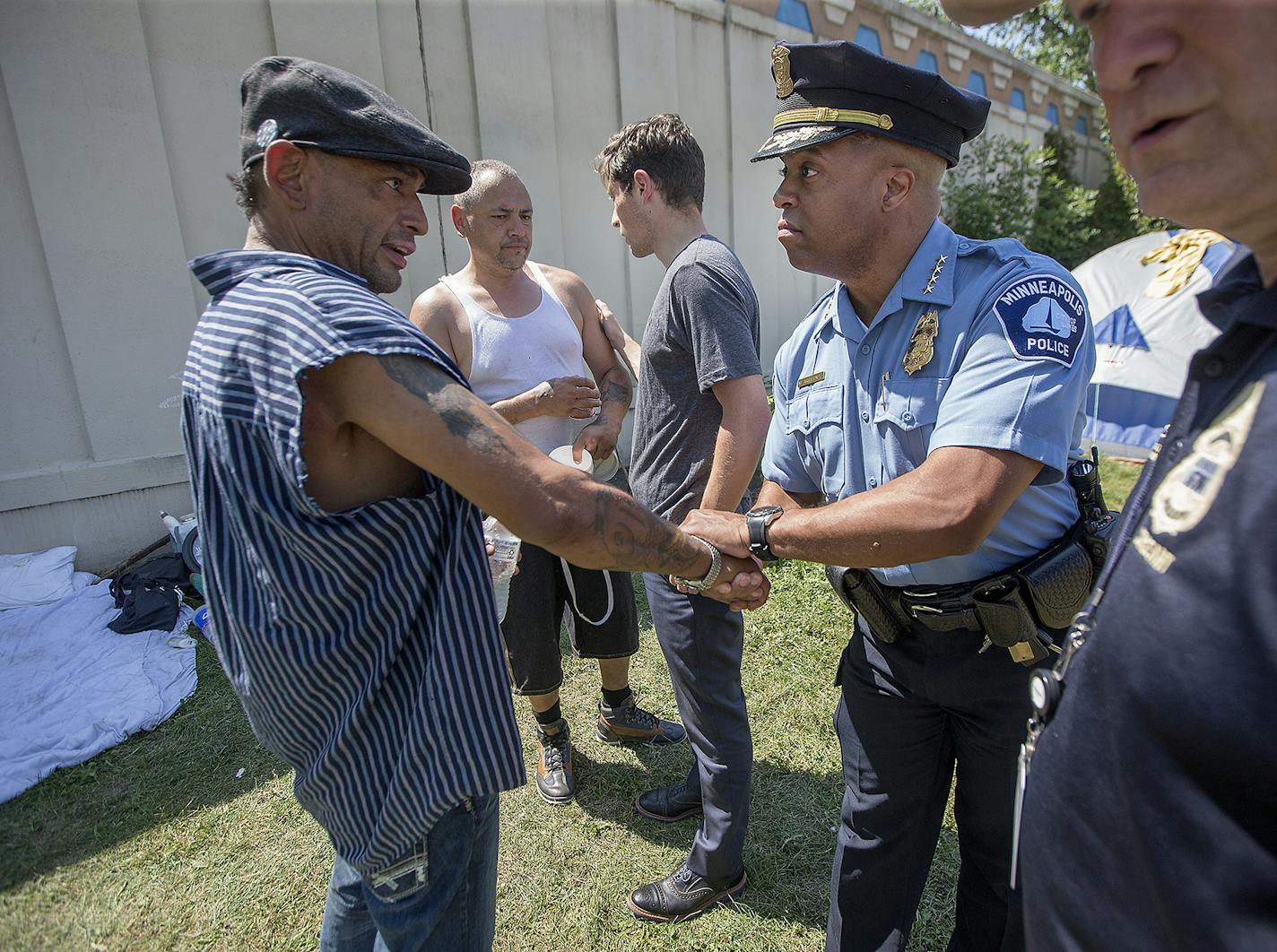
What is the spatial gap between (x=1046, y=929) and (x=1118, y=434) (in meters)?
7.70

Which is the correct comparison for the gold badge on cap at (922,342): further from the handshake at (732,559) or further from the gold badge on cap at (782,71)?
the gold badge on cap at (782,71)

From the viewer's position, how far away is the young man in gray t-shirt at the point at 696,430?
230cm

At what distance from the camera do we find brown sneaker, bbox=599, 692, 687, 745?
345 centimetres

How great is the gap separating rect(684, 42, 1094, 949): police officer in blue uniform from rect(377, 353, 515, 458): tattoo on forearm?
33.5 inches

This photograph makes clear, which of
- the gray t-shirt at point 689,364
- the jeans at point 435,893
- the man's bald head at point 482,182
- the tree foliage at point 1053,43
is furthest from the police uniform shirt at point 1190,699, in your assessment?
the tree foliage at point 1053,43

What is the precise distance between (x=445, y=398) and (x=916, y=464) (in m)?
1.13

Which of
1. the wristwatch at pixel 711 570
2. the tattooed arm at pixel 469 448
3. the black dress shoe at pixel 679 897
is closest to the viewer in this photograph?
the tattooed arm at pixel 469 448

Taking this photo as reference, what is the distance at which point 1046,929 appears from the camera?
996 mm

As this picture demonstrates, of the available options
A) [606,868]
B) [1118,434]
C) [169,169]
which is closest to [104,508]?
[169,169]

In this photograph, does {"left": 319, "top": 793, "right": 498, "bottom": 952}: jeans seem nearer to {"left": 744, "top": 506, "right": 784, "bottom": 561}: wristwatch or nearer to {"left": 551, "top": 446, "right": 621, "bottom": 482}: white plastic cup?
{"left": 744, "top": 506, "right": 784, "bottom": 561}: wristwatch

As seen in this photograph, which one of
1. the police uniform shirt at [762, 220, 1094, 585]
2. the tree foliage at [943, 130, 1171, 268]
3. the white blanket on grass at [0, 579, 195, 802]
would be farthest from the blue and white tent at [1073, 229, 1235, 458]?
the white blanket on grass at [0, 579, 195, 802]

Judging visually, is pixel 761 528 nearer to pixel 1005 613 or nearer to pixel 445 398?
pixel 1005 613

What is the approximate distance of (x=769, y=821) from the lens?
291 centimetres

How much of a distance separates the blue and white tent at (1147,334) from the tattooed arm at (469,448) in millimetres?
7300
